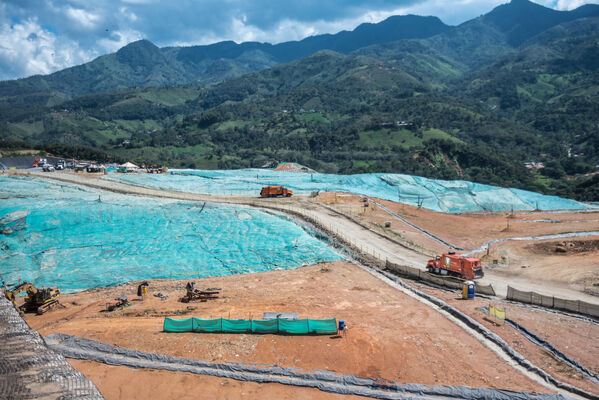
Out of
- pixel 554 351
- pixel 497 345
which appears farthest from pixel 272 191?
pixel 554 351

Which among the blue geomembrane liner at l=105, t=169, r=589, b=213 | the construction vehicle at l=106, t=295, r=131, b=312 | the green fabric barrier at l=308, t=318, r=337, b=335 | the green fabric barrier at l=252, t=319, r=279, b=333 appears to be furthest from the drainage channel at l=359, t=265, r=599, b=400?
the blue geomembrane liner at l=105, t=169, r=589, b=213

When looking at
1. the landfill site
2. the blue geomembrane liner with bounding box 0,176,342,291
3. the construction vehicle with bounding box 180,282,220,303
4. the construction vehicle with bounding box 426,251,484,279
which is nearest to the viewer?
the landfill site

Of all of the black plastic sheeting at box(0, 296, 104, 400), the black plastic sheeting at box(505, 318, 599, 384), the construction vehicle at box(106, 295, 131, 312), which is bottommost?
the construction vehicle at box(106, 295, 131, 312)

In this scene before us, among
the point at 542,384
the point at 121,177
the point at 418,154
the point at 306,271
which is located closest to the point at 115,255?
the point at 306,271

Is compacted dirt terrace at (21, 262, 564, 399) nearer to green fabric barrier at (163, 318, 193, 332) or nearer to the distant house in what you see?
green fabric barrier at (163, 318, 193, 332)

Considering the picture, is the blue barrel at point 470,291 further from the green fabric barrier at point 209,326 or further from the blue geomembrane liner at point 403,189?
the blue geomembrane liner at point 403,189
